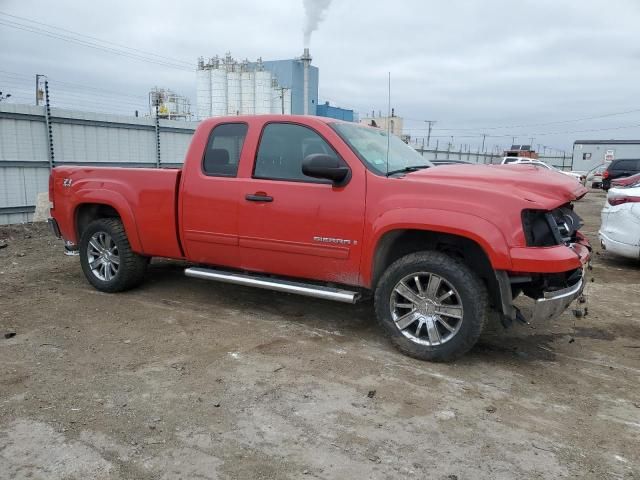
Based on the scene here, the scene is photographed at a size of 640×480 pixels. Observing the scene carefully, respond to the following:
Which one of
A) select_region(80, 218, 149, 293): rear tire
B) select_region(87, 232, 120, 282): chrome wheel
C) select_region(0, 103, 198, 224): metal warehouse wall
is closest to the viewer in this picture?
select_region(80, 218, 149, 293): rear tire

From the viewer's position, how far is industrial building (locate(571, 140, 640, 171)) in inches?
1502

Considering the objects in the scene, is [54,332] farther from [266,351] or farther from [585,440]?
[585,440]

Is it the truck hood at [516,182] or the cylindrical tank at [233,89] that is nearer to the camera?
the truck hood at [516,182]

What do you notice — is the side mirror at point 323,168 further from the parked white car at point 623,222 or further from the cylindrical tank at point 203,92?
the cylindrical tank at point 203,92

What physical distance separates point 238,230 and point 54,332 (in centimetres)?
186

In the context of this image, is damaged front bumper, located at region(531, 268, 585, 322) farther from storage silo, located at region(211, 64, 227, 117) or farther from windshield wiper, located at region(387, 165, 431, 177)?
storage silo, located at region(211, 64, 227, 117)

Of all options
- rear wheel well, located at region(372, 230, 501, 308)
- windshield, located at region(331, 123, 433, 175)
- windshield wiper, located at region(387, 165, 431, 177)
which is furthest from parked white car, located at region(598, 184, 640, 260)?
rear wheel well, located at region(372, 230, 501, 308)

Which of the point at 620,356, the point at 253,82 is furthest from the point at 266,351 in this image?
the point at 253,82

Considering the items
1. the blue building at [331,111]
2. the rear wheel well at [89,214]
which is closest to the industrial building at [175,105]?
the blue building at [331,111]

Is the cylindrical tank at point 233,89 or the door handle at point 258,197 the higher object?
the cylindrical tank at point 233,89

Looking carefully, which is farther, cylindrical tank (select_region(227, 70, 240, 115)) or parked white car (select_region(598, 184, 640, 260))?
cylindrical tank (select_region(227, 70, 240, 115))

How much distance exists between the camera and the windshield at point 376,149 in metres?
4.41

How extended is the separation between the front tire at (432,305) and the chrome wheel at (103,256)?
126 inches

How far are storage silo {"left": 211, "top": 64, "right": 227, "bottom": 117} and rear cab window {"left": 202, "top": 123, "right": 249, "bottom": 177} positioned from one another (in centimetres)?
3125
